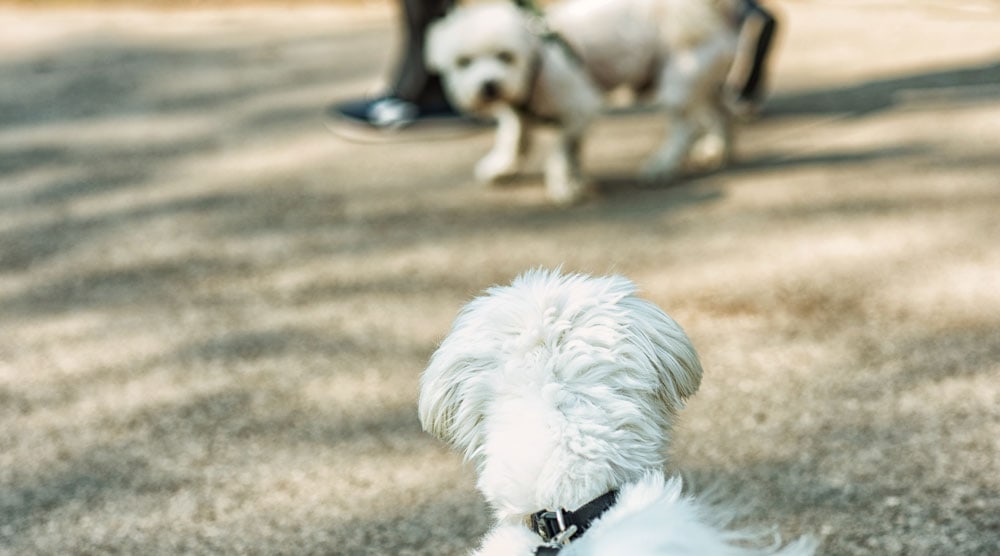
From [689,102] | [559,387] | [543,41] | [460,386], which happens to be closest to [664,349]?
[559,387]

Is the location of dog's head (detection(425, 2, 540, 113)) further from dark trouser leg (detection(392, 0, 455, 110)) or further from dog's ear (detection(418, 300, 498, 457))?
dog's ear (detection(418, 300, 498, 457))

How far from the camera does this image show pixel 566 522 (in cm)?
160

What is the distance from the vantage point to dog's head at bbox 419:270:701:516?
1661 mm

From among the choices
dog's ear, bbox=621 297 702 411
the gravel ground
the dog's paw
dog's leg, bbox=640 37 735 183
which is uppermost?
dog's ear, bbox=621 297 702 411

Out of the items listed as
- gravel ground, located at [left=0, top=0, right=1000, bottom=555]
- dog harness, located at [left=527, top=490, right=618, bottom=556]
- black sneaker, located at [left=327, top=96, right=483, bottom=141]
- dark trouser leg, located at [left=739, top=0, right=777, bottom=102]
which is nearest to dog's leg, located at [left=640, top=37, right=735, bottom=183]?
gravel ground, located at [left=0, top=0, right=1000, bottom=555]

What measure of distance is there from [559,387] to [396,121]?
13.3ft

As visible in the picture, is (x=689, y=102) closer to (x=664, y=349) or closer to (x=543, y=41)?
(x=543, y=41)

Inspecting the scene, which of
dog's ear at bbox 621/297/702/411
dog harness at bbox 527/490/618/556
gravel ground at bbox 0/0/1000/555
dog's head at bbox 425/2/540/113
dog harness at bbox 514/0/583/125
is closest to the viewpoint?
dog harness at bbox 527/490/618/556

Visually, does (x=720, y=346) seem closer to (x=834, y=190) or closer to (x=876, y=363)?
(x=876, y=363)

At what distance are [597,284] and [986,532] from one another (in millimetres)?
1121

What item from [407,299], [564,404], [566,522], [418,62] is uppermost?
[564,404]

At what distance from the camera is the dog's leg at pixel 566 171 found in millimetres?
4516

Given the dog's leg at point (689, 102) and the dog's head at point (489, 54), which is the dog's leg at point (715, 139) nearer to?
the dog's leg at point (689, 102)

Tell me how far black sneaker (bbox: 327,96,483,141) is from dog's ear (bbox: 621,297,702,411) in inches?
149
